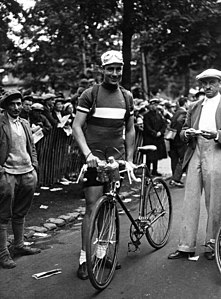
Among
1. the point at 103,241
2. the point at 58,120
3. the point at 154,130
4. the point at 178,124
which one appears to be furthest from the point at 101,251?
the point at 154,130

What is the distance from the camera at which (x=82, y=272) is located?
4.94 meters

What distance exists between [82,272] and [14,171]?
1.29 meters

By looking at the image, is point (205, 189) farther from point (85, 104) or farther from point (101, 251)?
point (85, 104)

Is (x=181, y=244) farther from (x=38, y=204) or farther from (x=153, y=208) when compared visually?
(x=38, y=204)

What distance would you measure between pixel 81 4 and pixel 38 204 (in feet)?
14.6

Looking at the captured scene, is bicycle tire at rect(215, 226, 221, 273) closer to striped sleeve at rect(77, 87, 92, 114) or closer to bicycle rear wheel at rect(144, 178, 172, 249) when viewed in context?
bicycle rear wheel at rect(144, 178, 172, 249)

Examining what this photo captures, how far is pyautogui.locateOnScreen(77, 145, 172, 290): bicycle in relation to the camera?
15.0ft

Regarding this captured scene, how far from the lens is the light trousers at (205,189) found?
5.34 meters

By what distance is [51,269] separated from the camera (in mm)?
5250

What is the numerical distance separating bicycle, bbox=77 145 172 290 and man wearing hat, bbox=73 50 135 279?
0.32 feet

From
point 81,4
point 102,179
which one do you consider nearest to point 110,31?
point 81,4

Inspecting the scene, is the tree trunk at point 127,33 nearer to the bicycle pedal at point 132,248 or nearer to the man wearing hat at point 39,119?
the man wearing hat at point 39,119

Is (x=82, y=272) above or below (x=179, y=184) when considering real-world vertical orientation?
above

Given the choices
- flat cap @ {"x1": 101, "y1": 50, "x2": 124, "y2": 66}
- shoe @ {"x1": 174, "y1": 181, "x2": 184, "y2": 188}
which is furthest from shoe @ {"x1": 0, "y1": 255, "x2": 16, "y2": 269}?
shoe @ {"x1": 174, "y1": 181, "x2": 184, "y2": 188}
